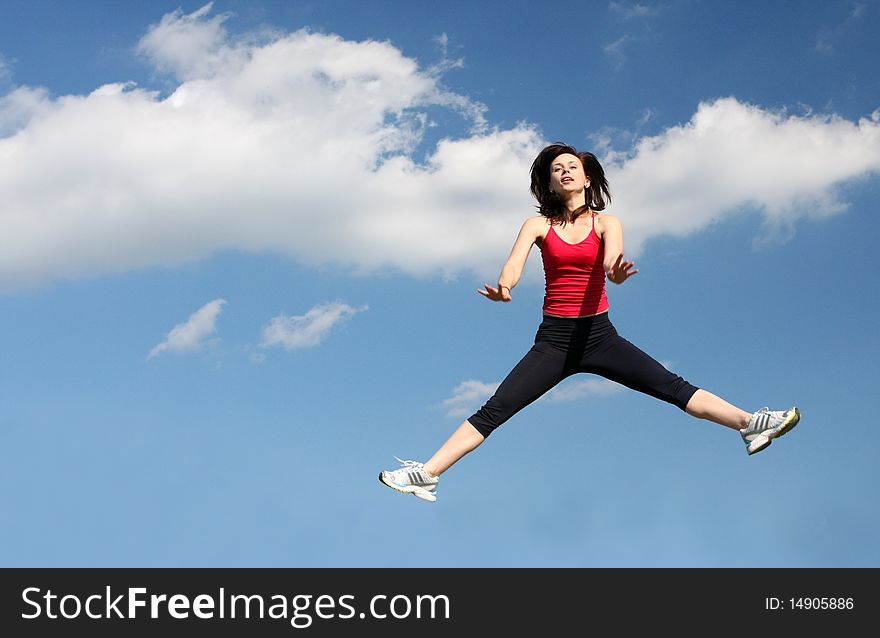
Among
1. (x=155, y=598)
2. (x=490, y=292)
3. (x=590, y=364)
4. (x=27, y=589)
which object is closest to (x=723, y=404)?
(x=590, y=364)

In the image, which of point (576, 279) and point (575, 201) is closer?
point (576, 279)

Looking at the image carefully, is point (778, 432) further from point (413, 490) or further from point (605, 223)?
point (413, 490)

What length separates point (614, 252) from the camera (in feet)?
24.3

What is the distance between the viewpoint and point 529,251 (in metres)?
7.73

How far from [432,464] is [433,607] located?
3.94 ft

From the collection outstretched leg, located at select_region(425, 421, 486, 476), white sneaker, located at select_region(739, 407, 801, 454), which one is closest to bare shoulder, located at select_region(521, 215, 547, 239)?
outstretched leg, located at select_region(425, 421, 486, 476)

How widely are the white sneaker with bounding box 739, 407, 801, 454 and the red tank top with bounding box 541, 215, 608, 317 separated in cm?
157

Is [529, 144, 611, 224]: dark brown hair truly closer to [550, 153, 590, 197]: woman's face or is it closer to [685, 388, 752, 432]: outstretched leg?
[550, 153, 590, 197]: woman's face

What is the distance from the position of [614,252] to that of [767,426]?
190cm

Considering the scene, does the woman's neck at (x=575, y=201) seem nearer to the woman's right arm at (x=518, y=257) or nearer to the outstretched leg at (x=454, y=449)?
the woman's right arm at (x=518, y=257)

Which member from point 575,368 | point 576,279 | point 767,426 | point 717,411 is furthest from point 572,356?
point 767,426

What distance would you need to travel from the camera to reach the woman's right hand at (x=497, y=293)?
23.2ft

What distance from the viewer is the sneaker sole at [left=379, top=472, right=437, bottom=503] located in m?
7.33

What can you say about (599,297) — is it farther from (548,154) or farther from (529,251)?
(548,154)
